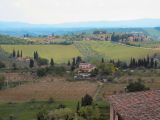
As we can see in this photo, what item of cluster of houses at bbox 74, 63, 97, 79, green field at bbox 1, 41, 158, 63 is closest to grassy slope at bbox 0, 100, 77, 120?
cluster of houses at bbox 74, 63, 97, 79

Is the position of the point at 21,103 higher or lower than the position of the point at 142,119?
lower

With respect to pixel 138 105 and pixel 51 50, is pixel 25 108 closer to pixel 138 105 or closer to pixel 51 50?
pixel 138 105

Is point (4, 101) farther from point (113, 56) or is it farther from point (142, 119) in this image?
point (113, 56)

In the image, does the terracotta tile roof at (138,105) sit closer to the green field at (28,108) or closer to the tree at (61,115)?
the tree at (61,115)

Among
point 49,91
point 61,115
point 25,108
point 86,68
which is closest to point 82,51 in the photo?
point 86,68

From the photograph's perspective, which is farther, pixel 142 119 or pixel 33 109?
pixel 33 109

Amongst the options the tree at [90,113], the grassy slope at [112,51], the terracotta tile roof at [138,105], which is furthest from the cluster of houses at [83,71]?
the terracotta tile roof at [138,105]

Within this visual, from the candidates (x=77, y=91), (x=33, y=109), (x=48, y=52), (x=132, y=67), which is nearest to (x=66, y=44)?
(x=48, y=52)
